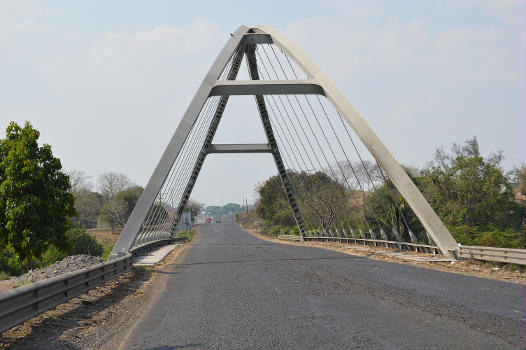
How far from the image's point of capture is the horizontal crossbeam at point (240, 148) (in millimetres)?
41531

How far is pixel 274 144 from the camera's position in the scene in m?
44.2

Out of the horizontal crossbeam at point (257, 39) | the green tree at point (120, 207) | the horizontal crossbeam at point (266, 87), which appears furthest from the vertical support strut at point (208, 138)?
the green tree at point (120, 207)

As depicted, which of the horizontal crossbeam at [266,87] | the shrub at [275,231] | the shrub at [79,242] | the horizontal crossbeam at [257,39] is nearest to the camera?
the horizontal crossbeam at [266,87]

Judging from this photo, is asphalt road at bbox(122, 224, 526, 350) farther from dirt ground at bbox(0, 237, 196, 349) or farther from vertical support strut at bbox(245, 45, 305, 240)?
vertical support strut at bbox(245, 45, 305, 240)

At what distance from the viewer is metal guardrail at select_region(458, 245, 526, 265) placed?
13.9m

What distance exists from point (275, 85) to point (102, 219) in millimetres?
70880

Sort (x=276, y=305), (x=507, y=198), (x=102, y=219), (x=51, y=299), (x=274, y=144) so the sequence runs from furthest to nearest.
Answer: (x=102, y=219) → (x=274, y=144) → (x=507, y=198) → (x=276, y=305) → (x=51, y=299)

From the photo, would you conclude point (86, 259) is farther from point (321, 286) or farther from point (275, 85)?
point (275, 85)

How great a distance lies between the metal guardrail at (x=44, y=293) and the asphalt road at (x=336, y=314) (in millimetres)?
1656

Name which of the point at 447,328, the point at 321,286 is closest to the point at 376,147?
the point at 321,286

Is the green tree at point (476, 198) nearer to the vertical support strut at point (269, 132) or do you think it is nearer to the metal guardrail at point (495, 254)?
the vertical support strut at point (269, 132)

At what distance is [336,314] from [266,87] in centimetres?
1671

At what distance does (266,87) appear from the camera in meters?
23.4

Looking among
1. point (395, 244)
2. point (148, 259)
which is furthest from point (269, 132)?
point (148, 259)
